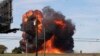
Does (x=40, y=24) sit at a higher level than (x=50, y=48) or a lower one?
higher

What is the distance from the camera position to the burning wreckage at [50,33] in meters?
146

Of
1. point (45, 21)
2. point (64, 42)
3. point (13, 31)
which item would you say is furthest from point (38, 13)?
point (13, 31)

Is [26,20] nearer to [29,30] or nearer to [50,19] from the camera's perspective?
[29,30]

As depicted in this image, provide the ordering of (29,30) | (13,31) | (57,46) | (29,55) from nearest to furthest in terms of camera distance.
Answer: (13,31), (29,55), (29,30), (57,46)

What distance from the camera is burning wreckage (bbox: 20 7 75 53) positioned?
479ft

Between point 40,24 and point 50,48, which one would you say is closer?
point 40,24

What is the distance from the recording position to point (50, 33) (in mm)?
154250

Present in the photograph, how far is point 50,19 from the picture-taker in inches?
6063

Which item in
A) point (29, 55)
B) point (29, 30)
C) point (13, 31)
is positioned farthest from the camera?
point (29, 30)

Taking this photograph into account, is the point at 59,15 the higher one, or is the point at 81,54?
the point at 59,15

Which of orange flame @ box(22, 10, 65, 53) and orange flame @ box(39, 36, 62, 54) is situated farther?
orange flame @ box(39, 36, 62, 54)

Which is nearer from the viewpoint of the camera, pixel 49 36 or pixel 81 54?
pixel 81 54

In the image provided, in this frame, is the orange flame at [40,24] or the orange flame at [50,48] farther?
the orange flame at [50,48]

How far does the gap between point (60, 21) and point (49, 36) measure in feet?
21.6
